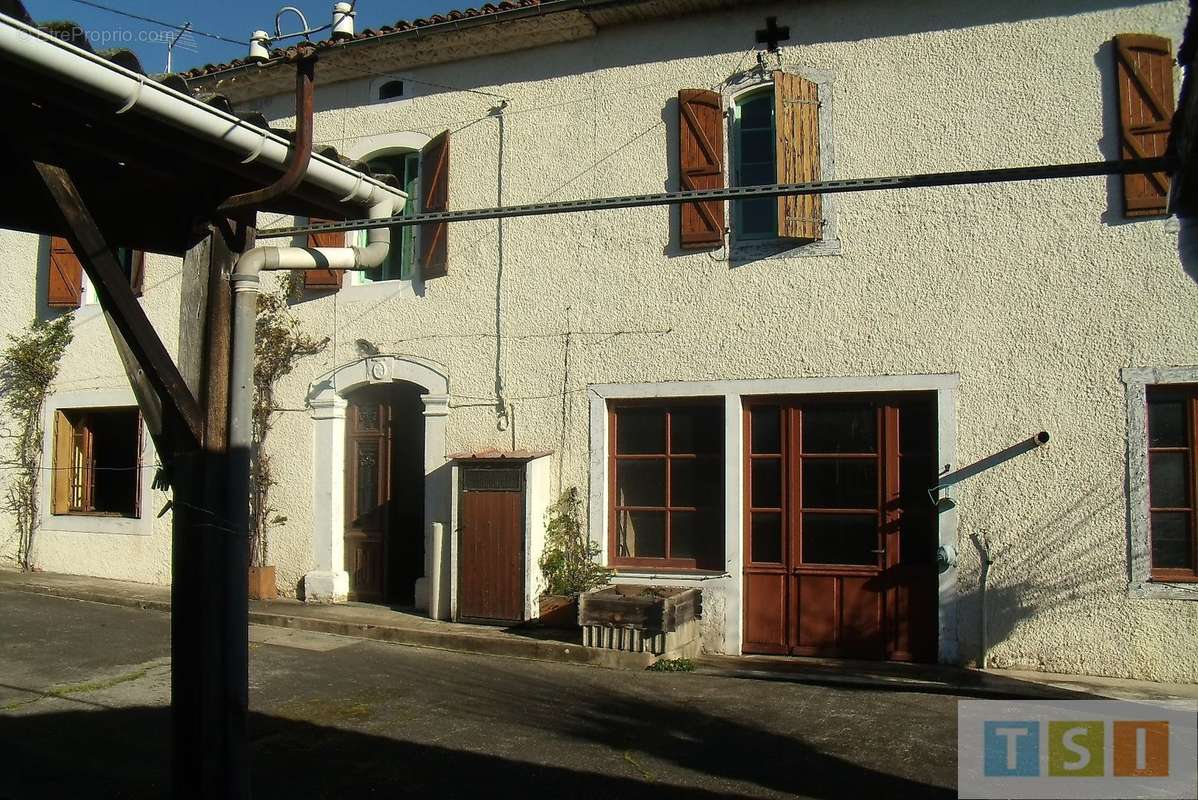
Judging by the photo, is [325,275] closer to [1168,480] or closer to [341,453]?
[341,453]

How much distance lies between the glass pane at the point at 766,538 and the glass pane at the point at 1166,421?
3050mm

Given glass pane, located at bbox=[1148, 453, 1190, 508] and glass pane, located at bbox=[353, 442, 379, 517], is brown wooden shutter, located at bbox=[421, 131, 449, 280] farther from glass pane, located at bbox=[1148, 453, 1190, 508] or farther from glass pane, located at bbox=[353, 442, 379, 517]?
glass pane, located at bbox=[1148, 453, 1190, 508]

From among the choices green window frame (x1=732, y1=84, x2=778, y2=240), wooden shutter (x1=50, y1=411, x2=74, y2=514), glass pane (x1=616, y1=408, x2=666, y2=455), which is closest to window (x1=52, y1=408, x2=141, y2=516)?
wooden shutter (x1=50, y1=411, x2=74, y2=514)

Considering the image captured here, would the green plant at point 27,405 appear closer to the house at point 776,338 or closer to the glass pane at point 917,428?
the house at point 776,338

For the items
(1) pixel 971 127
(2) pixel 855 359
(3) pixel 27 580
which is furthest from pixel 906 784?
(3) pixel 27 580

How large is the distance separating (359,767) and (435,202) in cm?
653

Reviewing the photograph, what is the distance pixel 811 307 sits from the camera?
9.21 metres

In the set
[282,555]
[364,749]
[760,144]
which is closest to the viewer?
[364,749]

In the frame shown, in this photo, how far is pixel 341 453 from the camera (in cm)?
1148

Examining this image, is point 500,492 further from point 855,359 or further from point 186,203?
point 186,203

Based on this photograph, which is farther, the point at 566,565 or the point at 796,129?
the point at 566,565

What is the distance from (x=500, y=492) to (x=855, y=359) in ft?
11.3

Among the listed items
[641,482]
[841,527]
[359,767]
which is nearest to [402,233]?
[641,482]

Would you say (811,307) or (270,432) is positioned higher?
(811,307)
